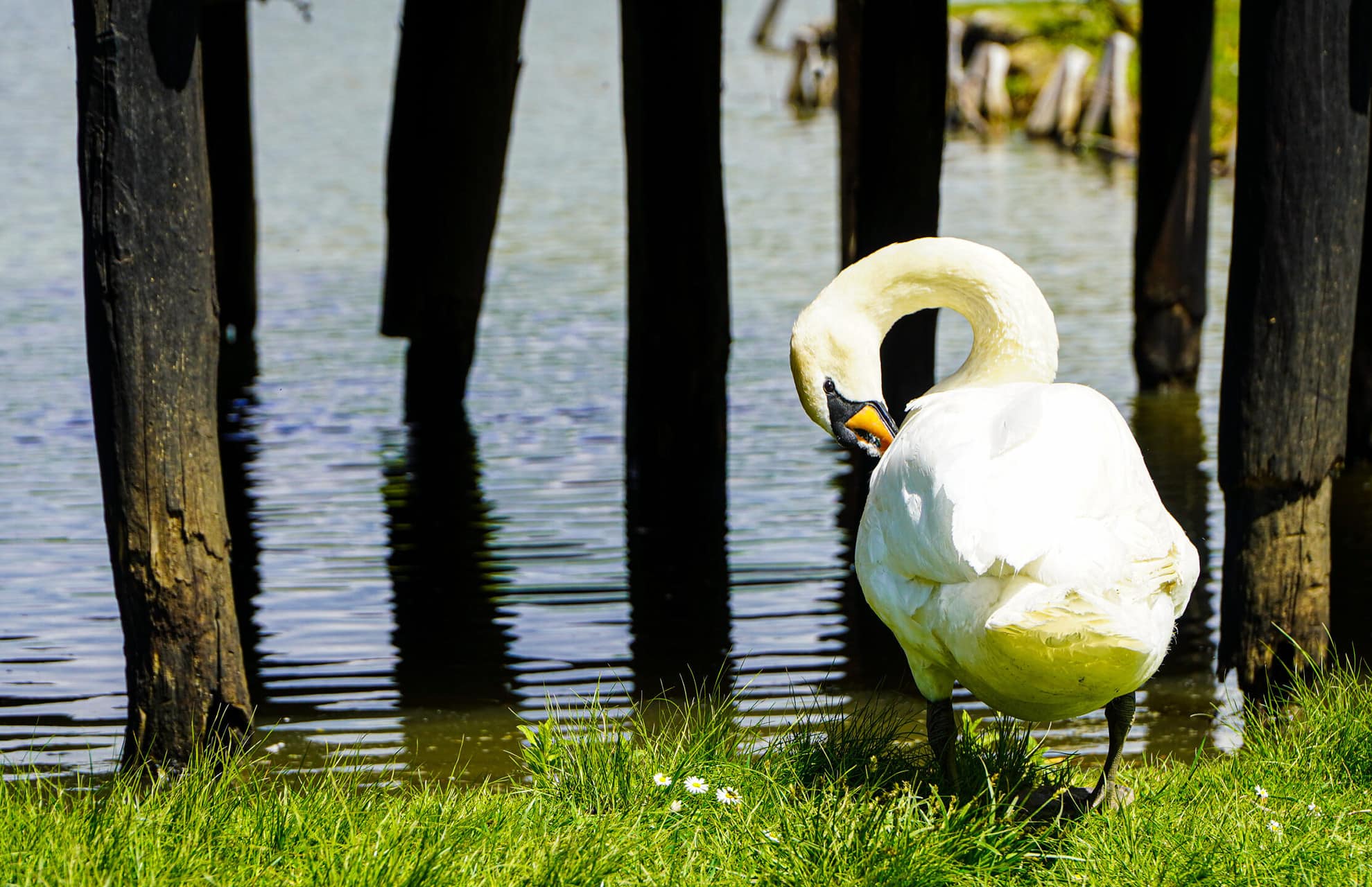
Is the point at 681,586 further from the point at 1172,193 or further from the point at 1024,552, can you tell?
the point at 1172,193

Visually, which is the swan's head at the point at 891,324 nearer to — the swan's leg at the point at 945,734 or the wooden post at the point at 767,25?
the swan's leg at the point at 945,734

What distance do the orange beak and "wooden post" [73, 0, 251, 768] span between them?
5.75 ft

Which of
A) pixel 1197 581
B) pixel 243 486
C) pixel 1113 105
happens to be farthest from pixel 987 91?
pixel 1197 581

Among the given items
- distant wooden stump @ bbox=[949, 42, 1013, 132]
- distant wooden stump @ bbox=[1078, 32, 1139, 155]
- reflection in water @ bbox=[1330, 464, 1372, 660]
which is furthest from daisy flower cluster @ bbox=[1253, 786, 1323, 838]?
distant wooden stump @ bbox=[949, 42, 1013, 132]

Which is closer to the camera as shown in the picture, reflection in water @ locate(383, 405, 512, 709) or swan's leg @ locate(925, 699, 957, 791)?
swan's leg @ locate(925, 699, 957, 791)

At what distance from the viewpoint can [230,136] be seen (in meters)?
11.8

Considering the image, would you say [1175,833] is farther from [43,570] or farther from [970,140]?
[970,140]

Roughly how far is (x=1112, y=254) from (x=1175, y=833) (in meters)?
12.5

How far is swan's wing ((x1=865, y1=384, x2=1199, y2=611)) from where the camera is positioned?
12.1 feet

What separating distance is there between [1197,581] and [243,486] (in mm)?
4575

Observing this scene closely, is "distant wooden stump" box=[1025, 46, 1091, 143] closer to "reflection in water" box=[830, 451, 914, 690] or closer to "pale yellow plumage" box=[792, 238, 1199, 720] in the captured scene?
"reflection in water" box=[830, 451, 914, 690]

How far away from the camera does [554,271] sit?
15.5 metres

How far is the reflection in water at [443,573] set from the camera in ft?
19.9

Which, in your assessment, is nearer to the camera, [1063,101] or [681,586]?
[681,586]
